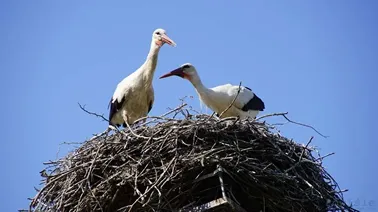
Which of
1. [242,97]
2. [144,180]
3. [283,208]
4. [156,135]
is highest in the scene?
[242,97]

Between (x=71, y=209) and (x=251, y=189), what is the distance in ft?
4.20

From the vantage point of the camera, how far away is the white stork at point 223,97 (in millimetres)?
7734

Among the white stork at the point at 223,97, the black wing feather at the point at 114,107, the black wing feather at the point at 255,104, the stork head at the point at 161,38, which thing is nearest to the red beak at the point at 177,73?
the white stork at the point at 223,97

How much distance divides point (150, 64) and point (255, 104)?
1.11m

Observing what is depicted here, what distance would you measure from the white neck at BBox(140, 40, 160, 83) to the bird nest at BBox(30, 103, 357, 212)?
1.86 m

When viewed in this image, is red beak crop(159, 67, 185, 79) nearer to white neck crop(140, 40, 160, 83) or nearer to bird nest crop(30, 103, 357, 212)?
white neck crop(140, 40, 160, 83)

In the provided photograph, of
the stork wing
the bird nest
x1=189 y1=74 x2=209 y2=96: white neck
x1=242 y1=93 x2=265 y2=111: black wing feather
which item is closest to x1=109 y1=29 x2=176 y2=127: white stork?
x1=189 y1=74 x2=209 y2=96: white neck

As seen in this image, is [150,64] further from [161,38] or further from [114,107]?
[114,107]

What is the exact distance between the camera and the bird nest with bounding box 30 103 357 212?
554 centimetres

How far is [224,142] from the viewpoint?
578cm

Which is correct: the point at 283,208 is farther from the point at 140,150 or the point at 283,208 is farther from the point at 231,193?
the point at 140,150

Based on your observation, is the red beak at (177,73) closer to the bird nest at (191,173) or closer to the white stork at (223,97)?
the white stork at (223,97)

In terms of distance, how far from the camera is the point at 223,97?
7.73 meters

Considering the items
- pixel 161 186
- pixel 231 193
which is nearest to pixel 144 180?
pixel 161 186
